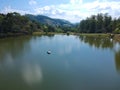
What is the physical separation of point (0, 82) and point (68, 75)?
6715mm

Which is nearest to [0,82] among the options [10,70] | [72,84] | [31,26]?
[10,70]

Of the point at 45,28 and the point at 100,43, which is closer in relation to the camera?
the point at 100,43

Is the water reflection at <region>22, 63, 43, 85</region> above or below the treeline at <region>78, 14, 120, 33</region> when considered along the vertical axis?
below

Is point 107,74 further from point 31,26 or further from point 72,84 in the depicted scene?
point 31,26

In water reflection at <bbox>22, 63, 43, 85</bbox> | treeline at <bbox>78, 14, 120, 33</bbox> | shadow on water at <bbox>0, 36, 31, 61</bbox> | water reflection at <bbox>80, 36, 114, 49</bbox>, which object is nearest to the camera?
water reflection at <bbox>22, 63, 43, 85</bbox>

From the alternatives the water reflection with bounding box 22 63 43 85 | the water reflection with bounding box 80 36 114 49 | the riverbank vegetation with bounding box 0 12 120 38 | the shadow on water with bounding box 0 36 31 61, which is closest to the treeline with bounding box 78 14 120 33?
the riverbank vegetation with bounding box 0 12 120 38

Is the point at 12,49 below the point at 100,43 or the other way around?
the other way around

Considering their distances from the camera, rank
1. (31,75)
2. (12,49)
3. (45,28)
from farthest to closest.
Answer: (45,28) < (12,49) < (31,75)

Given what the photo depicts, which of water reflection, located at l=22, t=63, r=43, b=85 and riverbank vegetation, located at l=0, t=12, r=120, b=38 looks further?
riverbank vegetation, located at l=0, t=12, r=120, b=38

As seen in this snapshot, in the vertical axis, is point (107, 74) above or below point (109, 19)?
below

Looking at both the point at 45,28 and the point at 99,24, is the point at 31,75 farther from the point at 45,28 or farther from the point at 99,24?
the point at 45,28

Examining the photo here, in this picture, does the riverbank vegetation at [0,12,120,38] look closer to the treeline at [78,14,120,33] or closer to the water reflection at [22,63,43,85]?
the treeline at [78,14,120,33]

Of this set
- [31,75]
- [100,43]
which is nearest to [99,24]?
[100,43]

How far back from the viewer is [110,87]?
17.2 meters
